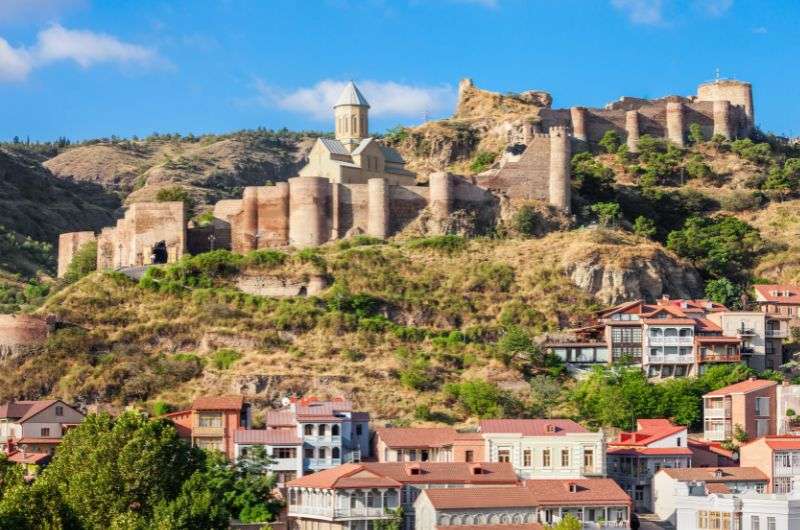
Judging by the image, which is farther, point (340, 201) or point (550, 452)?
point (340, 201)

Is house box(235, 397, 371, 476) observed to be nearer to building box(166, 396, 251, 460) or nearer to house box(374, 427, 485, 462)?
house box(374, 427, 485, 462)

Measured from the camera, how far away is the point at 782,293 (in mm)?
77562

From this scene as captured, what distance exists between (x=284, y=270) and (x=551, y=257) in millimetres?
12332

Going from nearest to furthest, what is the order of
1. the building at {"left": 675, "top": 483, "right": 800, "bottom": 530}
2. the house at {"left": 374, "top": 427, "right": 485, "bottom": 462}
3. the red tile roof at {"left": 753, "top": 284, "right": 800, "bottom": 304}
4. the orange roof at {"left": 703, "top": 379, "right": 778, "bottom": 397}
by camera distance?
the building at {"left": 675, "top": 483, "right": 800, "bottom": 530}
the house at {"left": 374, "top": 427, "right": 485, "bottom": 462}
the orange roof at {"left": 703, "top": 379, "right": 778, "bottom": 397}
the red tile roof at {"left": 753, "top": 284, "right": 800, "bottom": 304}

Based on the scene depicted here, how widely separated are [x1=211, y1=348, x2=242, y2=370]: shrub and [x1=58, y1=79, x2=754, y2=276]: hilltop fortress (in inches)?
360

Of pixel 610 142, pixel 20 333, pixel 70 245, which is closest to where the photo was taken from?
pixel 20 333

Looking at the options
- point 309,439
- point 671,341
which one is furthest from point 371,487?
point 671,341

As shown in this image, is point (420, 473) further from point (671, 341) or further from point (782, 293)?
point (782, 293)

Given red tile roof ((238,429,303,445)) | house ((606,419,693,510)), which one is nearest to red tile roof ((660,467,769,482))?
house ((606,419,693,510))

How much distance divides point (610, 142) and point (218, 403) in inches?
1676

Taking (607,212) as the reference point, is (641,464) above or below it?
below

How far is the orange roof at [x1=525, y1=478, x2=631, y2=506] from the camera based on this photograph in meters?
52.8

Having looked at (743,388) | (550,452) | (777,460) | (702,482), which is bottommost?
(702,482)

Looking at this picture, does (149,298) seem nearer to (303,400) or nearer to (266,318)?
(266,318)
